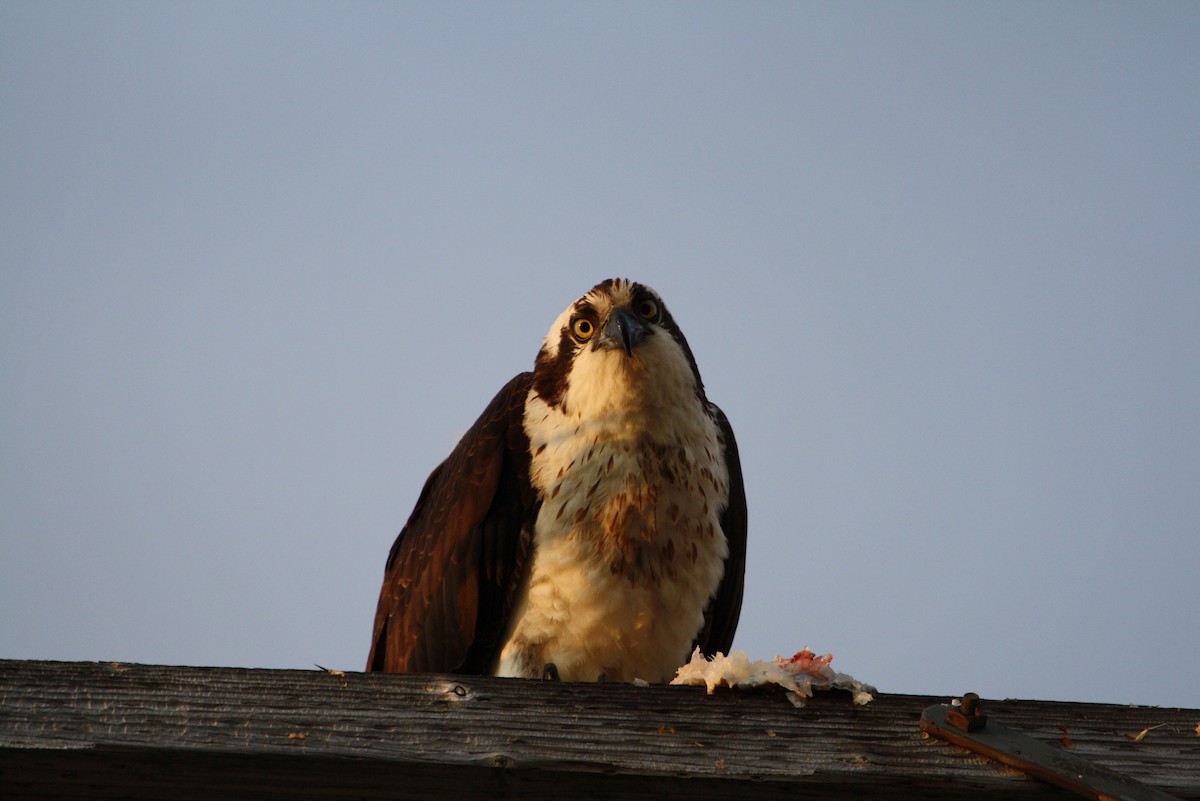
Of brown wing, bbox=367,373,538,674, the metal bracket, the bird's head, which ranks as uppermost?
the bird's head

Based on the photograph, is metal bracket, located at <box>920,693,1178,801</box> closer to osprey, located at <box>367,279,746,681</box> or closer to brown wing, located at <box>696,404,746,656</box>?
osprey, located at <box>367,279,746,681</box>

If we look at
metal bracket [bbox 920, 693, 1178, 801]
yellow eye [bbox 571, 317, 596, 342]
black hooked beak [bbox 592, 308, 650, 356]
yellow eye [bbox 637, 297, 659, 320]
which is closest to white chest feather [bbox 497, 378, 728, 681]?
black hooked beak [bbox 592, 308, 650, 356]

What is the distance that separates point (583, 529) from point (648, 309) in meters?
1.11

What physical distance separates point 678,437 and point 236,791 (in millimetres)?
3197

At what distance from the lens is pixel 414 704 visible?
225cm

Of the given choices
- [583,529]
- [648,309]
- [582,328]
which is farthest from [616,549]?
[648,309]

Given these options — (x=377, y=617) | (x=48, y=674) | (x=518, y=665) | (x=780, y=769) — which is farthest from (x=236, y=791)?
(x=377, y=617)

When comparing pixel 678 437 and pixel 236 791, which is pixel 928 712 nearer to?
pixel 236 791

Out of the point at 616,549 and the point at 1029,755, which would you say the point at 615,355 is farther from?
the point at 1029,755

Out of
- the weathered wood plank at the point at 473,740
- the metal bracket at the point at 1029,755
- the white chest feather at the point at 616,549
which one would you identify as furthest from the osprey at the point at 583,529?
the metal bracket at the point at 1029,755

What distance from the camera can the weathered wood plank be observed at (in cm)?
192

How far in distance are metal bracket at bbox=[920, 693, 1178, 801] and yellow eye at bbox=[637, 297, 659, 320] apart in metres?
3.21

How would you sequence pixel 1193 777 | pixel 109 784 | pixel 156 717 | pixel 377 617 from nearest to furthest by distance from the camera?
1. pixel 109 784
2. pixel 156 717
3. pixel 1193 777
4. pixel 377 617

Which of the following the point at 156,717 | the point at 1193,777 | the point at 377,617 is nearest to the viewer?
the point at 156,717
